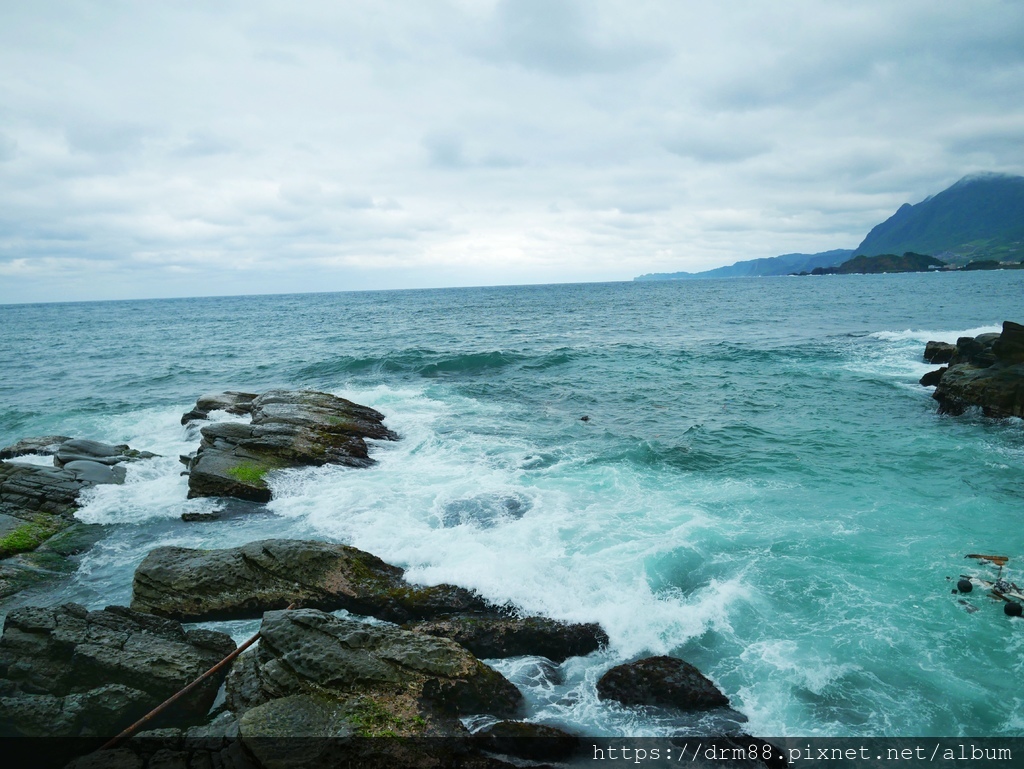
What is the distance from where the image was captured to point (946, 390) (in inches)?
1013

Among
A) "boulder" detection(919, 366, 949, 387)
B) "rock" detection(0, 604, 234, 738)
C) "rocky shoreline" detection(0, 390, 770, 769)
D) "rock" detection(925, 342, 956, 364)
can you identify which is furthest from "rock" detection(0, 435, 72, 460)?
"rock" detection(925, 342, 956, 364)

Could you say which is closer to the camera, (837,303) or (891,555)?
(891,555)

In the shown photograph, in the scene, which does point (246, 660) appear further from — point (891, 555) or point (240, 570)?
point (891, 555)

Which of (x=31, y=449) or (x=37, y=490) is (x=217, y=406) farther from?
(x=37, y=490)

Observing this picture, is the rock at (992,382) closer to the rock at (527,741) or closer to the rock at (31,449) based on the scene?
the rock at (527,741)

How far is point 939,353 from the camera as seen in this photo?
36.1m

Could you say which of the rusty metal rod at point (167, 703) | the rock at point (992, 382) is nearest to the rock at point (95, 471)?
the rusty metal rod at point (167, 703)

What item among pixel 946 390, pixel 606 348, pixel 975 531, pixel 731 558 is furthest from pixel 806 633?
pixel 606 348

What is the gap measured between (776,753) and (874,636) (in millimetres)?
4165

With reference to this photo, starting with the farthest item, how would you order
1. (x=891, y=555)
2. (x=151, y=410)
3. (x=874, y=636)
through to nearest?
(x=151, y=410) → (x=891, y=555) → (x=874, y=636)

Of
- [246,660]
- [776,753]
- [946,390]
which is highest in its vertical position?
[946,390]

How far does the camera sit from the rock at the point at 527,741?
7.76 m

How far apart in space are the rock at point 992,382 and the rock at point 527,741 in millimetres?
26215

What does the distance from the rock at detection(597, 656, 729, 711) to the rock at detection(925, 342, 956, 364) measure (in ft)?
122
